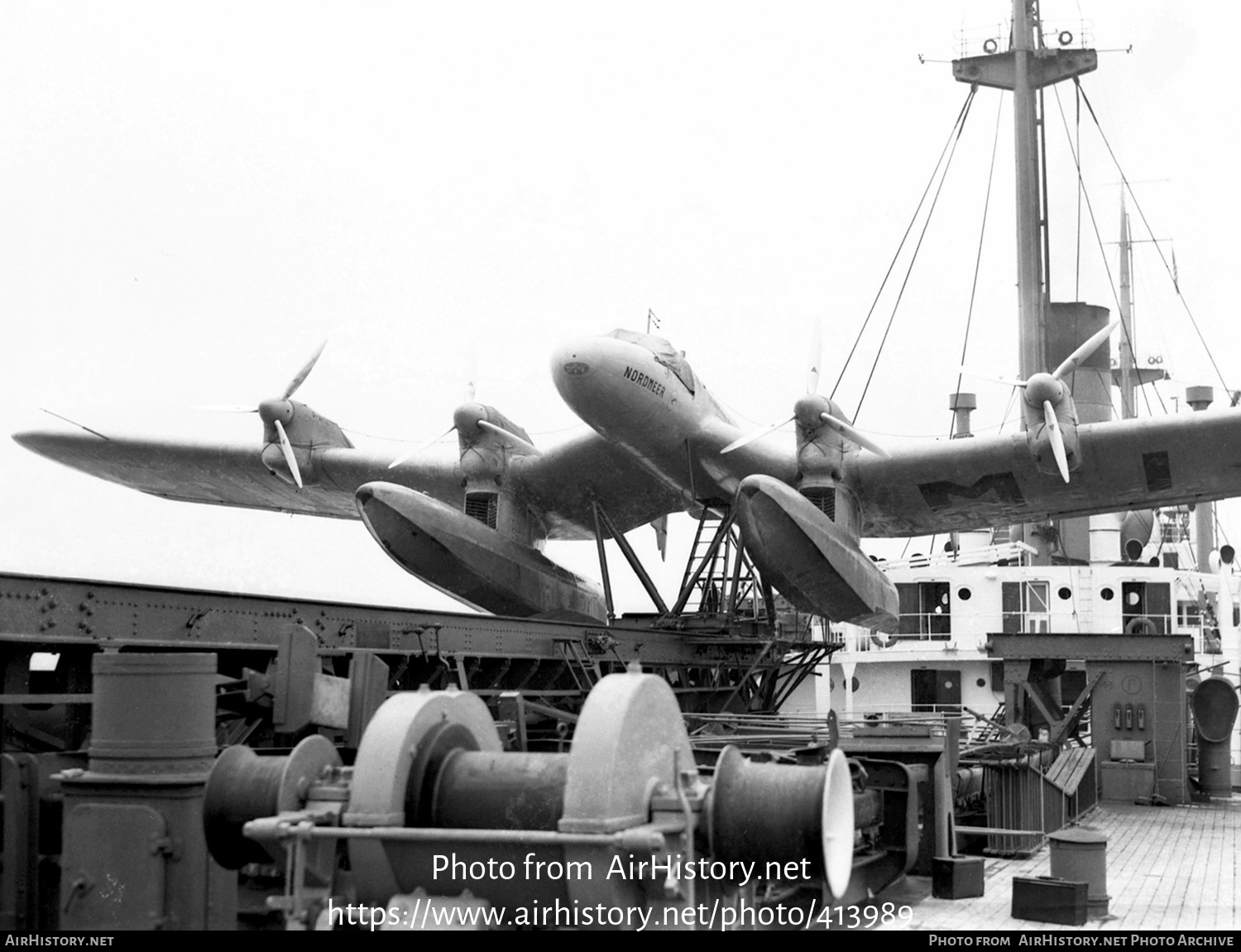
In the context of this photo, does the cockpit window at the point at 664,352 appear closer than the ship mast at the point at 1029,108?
Yes

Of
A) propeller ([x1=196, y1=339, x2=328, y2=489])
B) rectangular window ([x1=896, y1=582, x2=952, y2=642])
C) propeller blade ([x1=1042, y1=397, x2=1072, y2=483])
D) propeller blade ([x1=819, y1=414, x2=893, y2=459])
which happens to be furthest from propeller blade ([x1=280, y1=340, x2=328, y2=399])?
propeller blade ([x1=1042, y1=397, x2=1072, y2=483])

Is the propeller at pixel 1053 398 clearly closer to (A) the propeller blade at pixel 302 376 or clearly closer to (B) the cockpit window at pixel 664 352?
(B) the cockpit window at pixel 664 352

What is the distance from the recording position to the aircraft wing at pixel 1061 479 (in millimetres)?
→ 24547

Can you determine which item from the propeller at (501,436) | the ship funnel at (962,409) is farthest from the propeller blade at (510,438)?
the ship funnel at (962,409)

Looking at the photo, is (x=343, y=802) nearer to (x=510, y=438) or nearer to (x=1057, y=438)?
(x=1057, y=438)

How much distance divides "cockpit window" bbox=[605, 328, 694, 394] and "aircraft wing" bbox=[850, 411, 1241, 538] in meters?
3.91

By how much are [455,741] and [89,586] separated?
522 cm

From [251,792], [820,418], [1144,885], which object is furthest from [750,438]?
[251,792]

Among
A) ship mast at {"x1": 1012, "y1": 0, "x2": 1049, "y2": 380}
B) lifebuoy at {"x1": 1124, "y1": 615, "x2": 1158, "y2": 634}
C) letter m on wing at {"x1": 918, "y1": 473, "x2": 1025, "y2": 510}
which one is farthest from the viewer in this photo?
ship mast at {"x1": 1012, "y1": 0, "x2": 1049, "y2": 380}

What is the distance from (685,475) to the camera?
26.8m

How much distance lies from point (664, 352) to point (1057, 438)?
25.3 ft

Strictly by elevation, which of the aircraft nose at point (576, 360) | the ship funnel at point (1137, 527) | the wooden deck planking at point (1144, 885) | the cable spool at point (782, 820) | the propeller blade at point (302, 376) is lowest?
the wooden deck planking at point (1144, 885)

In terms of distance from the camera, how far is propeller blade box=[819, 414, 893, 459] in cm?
2433

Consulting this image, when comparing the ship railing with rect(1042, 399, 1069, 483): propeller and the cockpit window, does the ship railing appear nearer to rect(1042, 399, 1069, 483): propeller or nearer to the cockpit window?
rect(1042, 399, 1069, 483): propeller
